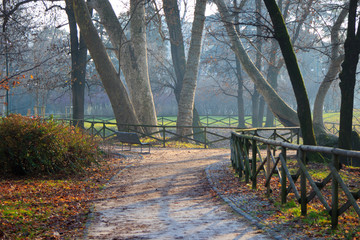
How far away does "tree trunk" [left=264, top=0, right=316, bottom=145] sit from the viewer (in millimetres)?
12055

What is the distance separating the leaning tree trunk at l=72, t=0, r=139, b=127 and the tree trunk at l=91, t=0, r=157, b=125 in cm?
131

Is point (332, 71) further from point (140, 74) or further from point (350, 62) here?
point (140, 74)

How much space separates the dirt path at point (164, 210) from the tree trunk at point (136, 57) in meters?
10.6

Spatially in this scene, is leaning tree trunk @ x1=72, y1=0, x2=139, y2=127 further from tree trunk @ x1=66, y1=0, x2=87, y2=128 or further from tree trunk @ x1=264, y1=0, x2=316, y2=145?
tree trunk @ x1=264, y1=0, x2=316, y2=145

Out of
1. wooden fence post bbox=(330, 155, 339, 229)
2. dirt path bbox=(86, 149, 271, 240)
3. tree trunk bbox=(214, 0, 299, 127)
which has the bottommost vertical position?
dirt path bbox=(86, 149, 271, 240)

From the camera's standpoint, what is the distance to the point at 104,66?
20.2 meters

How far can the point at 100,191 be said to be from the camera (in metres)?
8.89

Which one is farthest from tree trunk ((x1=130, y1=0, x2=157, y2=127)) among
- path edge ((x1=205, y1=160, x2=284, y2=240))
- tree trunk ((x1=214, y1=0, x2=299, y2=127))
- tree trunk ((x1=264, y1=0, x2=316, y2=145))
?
path edge ((x1=205, y1=160, x2=284, y2=240))

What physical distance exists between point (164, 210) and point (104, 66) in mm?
14225

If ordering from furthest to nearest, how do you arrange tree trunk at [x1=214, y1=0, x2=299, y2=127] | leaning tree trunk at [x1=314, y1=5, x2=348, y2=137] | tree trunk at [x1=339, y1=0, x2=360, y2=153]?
tree trunk at [x1=214, y1=0, x2=299, y2=127]
leaning tree trunk at [x1=314, y1=5, x2=348, y2=137]
tree trunk at [x1=339, y1=0, x2=360, y2=153]

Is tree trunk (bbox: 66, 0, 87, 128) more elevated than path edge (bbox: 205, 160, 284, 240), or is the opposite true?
tree trunk (bbox: 66, 0, 87, 128)

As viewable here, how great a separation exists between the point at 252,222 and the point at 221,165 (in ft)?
21.1

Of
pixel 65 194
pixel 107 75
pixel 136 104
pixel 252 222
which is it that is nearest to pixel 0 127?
pixel 65 194

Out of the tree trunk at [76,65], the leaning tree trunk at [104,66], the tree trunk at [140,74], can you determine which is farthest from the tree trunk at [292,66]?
the tree trunk at [76,65]
